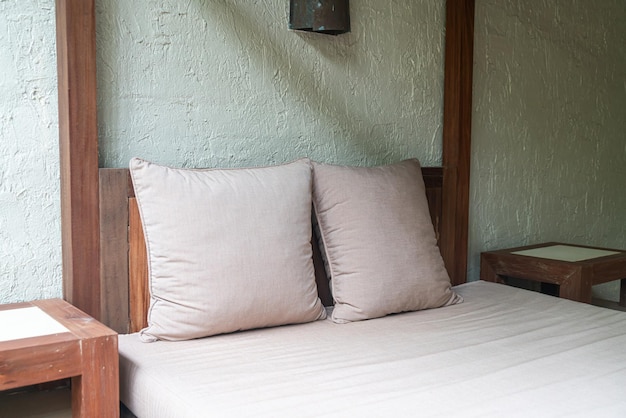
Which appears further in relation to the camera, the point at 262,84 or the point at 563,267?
the point at 563,267

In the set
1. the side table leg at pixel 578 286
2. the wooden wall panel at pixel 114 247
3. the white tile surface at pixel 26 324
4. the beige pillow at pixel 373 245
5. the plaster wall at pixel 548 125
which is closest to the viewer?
the white tile surface at pixel 26 324

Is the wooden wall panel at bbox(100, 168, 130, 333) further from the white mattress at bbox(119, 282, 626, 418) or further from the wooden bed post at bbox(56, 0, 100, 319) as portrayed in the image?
the white mattress at bbox(119, 282, 626, 418)

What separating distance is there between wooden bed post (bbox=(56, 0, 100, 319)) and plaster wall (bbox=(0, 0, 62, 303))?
0.03 metres

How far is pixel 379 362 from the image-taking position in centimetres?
177

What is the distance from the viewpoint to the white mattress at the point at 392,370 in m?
1.46

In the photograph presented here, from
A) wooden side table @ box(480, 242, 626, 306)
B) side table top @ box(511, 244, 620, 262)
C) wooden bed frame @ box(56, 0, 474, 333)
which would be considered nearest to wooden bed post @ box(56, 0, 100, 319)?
wooden bed frame @ box(56, 0, 474, 333)

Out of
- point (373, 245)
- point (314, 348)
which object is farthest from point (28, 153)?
point (373, 245)

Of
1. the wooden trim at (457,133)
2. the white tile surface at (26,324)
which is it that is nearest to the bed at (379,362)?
the white tile surface at (26,324)

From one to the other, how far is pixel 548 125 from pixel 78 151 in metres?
2.43

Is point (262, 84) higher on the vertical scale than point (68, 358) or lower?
higher

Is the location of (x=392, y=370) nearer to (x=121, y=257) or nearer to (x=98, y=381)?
(x=98, y=381)

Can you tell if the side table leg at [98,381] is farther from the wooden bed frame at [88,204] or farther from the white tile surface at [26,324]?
the wooden bed frame at [88,204]

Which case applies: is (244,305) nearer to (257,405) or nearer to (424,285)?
(257,405)

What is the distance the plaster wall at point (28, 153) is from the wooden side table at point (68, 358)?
28 cm
